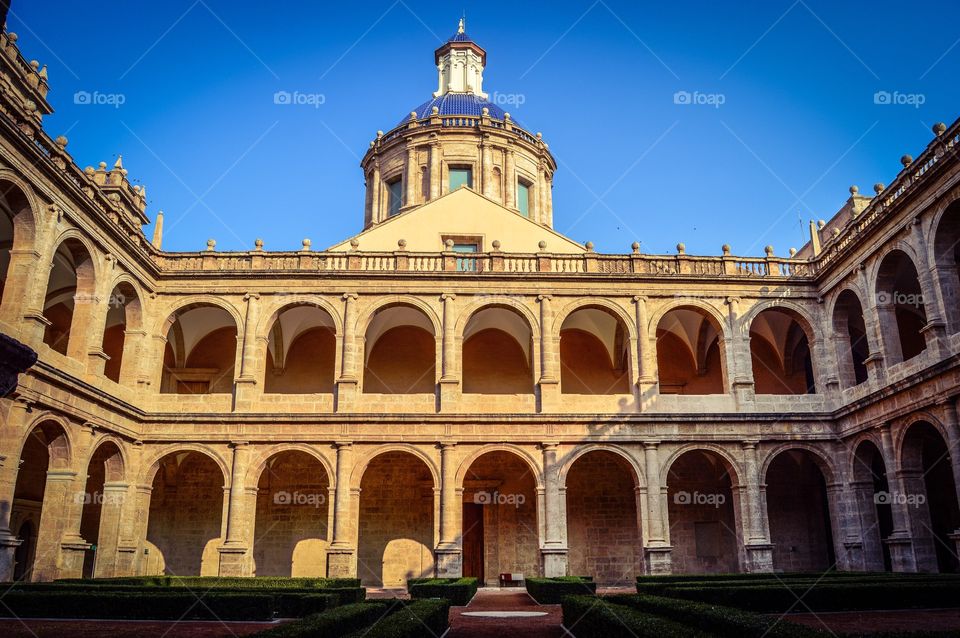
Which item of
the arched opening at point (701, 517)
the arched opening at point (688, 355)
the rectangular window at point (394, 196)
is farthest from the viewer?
the rectangular window at point (394, 196)

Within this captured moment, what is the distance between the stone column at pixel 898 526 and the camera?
19.5m

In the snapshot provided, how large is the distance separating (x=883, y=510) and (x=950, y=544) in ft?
6.80

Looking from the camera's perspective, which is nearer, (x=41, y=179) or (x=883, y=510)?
(x=41, y=179)

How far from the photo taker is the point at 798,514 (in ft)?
88.2

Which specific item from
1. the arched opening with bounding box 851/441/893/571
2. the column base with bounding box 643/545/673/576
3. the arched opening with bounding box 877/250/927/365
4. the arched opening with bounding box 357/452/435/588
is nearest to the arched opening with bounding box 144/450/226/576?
the arched opening with bounding box 357/452/435/588

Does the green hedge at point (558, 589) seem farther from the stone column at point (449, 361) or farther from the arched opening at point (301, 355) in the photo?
the arched opening at point (301, 355)

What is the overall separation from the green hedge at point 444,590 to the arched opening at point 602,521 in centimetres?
886

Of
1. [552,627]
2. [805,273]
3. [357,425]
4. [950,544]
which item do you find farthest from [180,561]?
[950,544]

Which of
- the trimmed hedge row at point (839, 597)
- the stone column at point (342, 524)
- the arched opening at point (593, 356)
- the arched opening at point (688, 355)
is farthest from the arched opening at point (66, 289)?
the arched opening at point (688, 355)

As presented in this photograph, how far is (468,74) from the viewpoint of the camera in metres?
40.0

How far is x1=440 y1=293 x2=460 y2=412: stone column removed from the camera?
2359cm

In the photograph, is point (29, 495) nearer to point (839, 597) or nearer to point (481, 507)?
point (481, 507)

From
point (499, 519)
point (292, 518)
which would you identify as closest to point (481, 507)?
point (499, 519)

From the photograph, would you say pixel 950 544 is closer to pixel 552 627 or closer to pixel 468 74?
pixel 552 627
